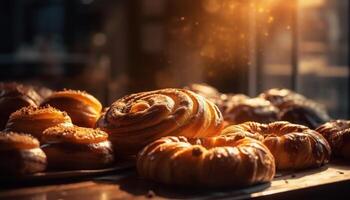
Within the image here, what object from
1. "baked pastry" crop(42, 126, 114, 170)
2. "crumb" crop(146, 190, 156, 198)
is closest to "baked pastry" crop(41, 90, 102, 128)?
"baked pastry" crop(42, 126, 114, 170)

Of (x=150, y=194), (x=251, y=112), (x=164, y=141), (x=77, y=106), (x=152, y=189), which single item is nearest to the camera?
(x=150, y=194)

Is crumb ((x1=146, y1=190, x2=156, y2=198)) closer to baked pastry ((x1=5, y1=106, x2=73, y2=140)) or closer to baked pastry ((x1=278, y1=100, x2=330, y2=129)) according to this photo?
baked pastry ((x1=5, y1=106, x2=73, y2=140))

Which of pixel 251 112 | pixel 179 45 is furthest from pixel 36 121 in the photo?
pixel 179 45

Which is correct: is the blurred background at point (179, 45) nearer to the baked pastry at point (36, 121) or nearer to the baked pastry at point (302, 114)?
the baked pastry at point (302, 114)

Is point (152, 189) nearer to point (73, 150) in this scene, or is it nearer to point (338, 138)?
point (73, 150)

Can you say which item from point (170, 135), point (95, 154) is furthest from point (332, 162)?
point (95, 154)

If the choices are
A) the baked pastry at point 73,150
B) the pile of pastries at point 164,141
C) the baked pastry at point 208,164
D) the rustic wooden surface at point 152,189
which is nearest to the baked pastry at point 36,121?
the pile of pastries at point 164,141
